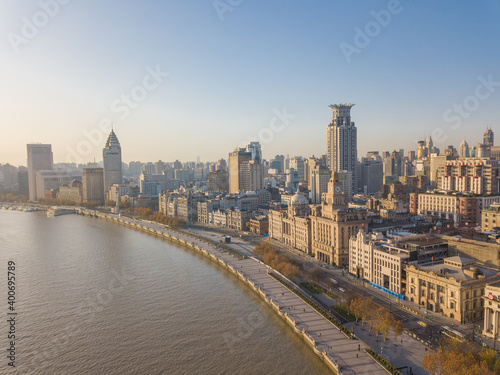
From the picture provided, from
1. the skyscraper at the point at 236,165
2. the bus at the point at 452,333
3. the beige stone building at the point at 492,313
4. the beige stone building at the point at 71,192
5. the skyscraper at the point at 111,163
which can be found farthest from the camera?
the skyscraper at the point at 111,163

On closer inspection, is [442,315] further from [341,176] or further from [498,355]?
[341,176]

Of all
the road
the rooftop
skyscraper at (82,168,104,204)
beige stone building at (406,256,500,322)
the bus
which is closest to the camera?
the bus

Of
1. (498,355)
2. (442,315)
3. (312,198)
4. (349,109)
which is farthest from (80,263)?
(349,109)

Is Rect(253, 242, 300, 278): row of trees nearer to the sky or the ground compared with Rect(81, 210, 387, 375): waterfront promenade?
nearer to the sky

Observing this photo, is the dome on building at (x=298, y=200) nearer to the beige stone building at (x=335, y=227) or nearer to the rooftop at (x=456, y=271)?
the beige stone building at (x=335, y=227)

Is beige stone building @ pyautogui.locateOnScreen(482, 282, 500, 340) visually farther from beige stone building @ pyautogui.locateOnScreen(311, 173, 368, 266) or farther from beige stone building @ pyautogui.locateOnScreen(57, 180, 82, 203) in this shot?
beige stone building @ pyautogui.locateOnScreen(57, 180, 82, 203)

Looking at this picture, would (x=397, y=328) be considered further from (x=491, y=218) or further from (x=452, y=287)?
(x=491, y=218)

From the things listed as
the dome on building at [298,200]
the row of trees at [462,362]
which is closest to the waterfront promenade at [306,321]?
the row of trees at [462,362]

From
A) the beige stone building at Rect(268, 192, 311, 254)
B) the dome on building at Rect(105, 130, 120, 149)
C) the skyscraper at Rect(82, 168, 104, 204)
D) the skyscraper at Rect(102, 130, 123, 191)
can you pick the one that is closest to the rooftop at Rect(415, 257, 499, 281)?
the beige stone building at Rect(268, 192, 311, 254)
